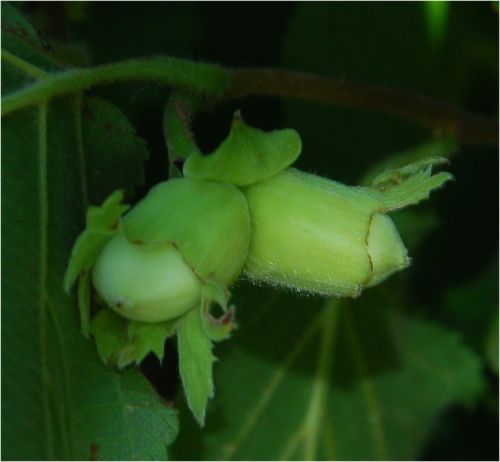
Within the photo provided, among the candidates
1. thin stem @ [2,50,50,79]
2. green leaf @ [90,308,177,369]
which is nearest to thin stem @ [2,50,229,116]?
thin stem @ [2,50,50,79]

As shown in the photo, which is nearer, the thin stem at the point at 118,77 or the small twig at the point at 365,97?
the thin stem at the point at 118,77

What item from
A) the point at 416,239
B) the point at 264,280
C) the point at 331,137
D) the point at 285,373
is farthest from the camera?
the point at 331,137

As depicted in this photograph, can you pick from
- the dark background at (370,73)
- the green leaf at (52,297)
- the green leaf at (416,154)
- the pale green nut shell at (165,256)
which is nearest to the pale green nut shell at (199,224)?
the pale green nut shell at (165,256)

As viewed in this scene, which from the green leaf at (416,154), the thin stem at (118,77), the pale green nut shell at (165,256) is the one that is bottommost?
the green leaf at (416,154)

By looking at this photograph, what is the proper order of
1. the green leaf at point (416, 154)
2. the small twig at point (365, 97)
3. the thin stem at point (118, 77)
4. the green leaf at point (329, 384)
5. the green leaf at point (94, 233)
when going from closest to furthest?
1. the green leaf at point (94, 233)
2. the thin stem at point (118, 77)
3. the small twig at point (365, 97)
4. the green leaf at point (329, 384)
5. the green leaf at point (416, 154)

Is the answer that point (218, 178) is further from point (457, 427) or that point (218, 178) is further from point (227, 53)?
point (457, 427)

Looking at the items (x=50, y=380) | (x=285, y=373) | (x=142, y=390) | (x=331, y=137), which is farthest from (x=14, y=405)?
(x=331, y=137)

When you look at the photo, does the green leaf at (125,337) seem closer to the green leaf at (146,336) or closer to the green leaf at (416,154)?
the green leaf at (146,336)

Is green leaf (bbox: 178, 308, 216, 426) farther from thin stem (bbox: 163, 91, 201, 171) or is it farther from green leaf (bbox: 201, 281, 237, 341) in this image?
thin stem (bbox: 163, 91, 201, 171)
